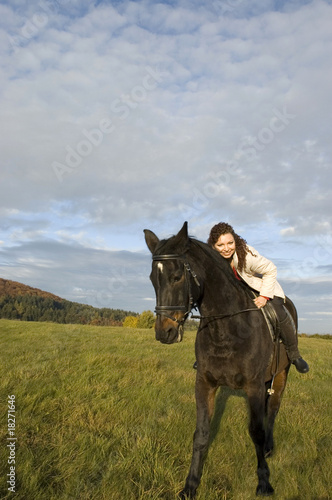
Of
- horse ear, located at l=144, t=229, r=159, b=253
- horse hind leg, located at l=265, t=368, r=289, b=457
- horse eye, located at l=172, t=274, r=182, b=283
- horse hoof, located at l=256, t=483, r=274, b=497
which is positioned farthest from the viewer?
horse hind leg, located at l=265, t=368, r=289, b=457

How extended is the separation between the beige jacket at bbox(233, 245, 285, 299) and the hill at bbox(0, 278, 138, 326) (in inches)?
2073

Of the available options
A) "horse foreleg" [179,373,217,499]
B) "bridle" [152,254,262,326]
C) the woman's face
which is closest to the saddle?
the woman's face

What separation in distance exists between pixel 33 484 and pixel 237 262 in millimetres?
3481

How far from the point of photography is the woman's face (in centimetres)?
434

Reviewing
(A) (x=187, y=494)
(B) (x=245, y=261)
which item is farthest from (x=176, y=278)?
(A) (x=187, y=494)

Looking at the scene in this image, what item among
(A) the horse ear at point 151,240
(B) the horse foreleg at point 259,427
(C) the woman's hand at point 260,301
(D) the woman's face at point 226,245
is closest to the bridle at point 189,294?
(A) the horse ear at point 151,240

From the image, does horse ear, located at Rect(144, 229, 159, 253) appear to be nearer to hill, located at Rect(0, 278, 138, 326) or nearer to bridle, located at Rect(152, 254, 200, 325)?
bridle, located at Rect(152, 254, 200, 325)

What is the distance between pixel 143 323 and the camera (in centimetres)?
4275

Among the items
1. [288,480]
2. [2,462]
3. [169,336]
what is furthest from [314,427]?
[2,462]

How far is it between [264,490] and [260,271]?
8.61 feet

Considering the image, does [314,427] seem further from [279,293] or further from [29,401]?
A: [29,401]

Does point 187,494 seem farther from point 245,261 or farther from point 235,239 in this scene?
point 235,239

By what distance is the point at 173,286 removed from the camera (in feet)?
10.8

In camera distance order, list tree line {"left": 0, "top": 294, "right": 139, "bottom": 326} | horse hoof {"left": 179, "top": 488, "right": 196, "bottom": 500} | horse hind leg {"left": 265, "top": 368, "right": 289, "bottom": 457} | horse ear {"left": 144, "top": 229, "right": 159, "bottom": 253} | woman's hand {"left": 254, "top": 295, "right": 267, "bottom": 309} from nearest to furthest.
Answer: horse hoof {"left": 179, "top": 488, "right": 196, "bottom": 500}, horse ear {"left": 144, "top": 229, "right": 159, "bottom": 253}, woman's hand {"left": 254, "top": 295, "right": 267, "bottom": 309}, horse hind leg {"left": 265, "top": 368, "right": 289, "bottom": 457}, tree line {"left": 0, "top": 294, "right": 139, "bottom": 326}
